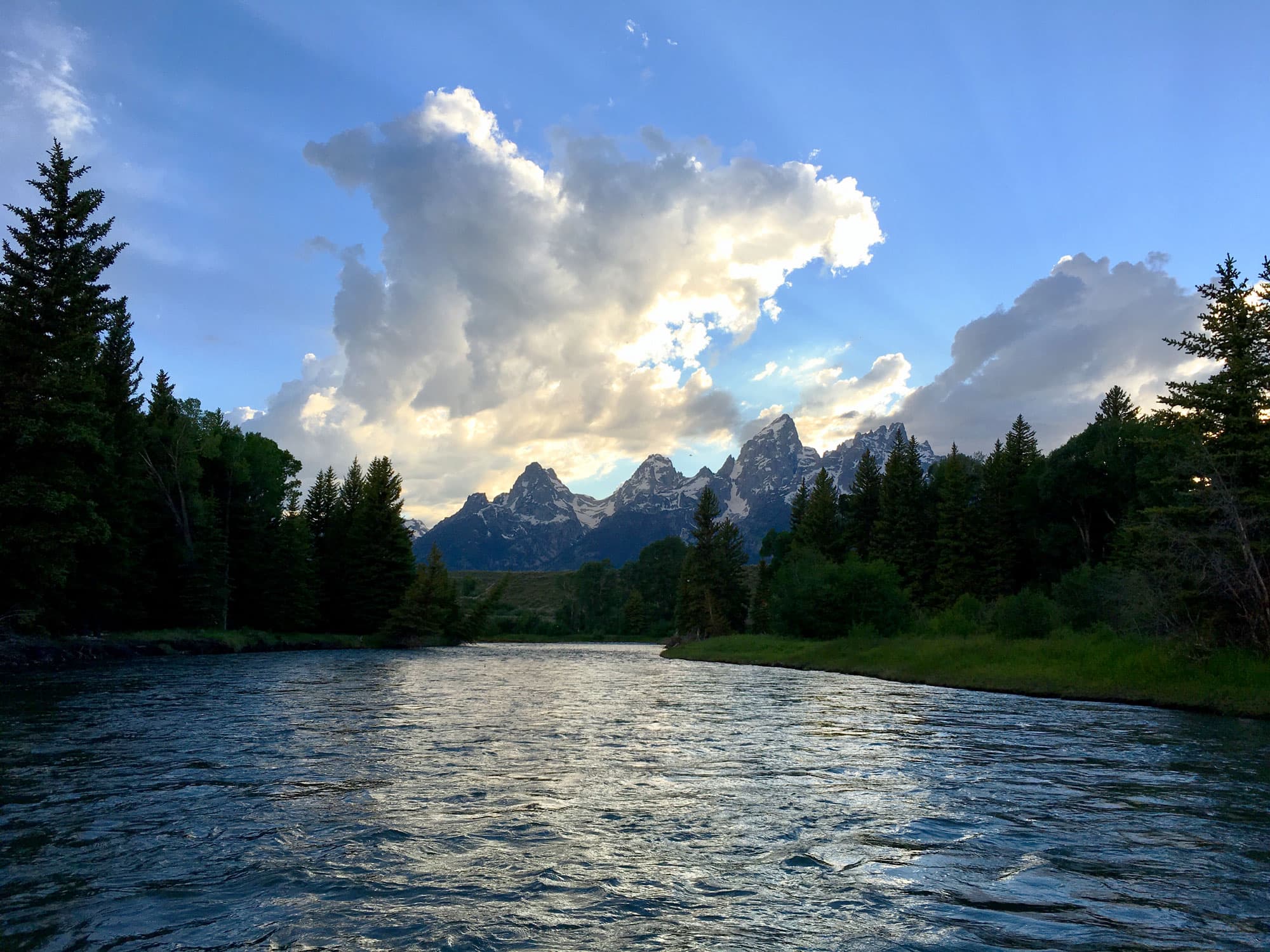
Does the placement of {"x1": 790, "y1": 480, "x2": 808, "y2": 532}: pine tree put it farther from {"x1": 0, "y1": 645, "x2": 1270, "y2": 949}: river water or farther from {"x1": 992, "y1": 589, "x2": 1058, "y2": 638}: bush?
{"x1": 0, "y1": 645, "x2": 1270, "y2": 949}: river water

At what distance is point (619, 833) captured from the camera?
11.0m

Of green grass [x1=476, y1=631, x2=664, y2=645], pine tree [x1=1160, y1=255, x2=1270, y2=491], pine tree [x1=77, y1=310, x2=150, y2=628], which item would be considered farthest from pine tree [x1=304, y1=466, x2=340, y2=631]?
pine tree [x1=1160, y1=255, x2=1270, y2=491]

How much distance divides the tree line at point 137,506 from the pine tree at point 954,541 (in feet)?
186

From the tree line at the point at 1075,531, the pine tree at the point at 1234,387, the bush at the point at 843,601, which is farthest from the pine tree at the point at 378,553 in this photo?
the pine tree at the point at 1234,387

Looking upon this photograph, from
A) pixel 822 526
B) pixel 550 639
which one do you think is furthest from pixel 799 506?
pixel 550 639

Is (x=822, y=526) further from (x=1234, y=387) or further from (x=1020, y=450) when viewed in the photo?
(x=1234, y=387)

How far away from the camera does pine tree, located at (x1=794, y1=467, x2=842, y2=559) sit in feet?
345

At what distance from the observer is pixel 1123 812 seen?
1245cm

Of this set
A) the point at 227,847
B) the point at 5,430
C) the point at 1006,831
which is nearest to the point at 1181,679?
the point at 1006,831

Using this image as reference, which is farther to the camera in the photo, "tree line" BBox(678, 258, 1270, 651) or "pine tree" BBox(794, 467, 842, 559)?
"pine tree" BBox(794, 467, 842, 559)

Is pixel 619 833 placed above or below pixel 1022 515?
below

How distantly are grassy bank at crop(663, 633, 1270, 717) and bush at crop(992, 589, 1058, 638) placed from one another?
3064 mm

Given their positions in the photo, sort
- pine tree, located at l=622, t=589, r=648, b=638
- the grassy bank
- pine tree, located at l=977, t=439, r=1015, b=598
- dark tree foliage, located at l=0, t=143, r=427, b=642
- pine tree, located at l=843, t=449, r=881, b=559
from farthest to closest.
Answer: pine tree, located at l=622, t=589, r=648, b=638 < pine tree, located at l=843, t=449, r=881, b=559 < pine tree, located at l=977, t=439, r=1015, b=598 < dark tree foliage, located at l=0, t=143, r=427, b=642 < the grassy bank

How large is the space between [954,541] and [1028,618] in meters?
37.4
